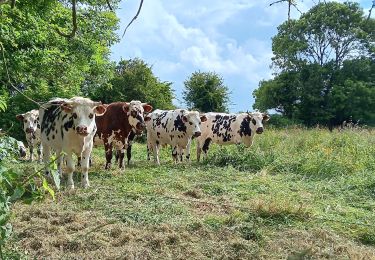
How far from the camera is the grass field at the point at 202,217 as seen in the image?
530cm

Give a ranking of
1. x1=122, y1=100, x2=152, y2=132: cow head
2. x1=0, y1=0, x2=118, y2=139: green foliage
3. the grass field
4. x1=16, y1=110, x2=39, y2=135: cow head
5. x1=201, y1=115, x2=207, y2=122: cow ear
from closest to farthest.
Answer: the grass field → x1=122, y1=100, x2=152, y2=132: cow head → x1=0, y1=0, x2=118, y2=139: green foliage → x1=201, y1=115, x2=207, y2=122: cow ear → x1=16, y1=110, x2=39, y2=135: cow head

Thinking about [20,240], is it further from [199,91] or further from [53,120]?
[199,91]

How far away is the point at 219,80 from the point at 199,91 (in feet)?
5.35

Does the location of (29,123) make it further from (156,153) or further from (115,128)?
(115,128)

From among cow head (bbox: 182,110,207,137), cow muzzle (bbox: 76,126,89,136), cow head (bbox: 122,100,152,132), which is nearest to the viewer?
cow muzzle (bbox: 76,126,89,136)

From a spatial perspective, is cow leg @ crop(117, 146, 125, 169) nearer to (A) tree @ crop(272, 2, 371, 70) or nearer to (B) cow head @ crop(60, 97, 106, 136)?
(B) cow head @ crop(60, 97, 106, 136)

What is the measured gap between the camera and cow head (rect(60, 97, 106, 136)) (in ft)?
28.0

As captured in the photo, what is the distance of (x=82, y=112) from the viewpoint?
8.70 metres

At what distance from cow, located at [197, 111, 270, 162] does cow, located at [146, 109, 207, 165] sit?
1585 mm

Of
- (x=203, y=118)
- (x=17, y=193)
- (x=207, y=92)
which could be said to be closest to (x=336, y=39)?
(x=207, y=92)

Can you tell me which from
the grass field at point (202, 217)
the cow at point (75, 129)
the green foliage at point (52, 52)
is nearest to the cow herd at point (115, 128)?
the cow at point (75, 129)

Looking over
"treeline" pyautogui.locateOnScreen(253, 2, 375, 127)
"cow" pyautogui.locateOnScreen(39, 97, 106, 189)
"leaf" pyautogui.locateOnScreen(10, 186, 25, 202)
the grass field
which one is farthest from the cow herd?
"treeline" pyautogui.locateOnScreen(253, 2, 375, 127)

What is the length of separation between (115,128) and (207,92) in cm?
2309

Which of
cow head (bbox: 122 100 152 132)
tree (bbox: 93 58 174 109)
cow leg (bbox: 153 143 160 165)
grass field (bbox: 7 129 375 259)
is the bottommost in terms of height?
grass field (bbox: 7 129 375 259)
